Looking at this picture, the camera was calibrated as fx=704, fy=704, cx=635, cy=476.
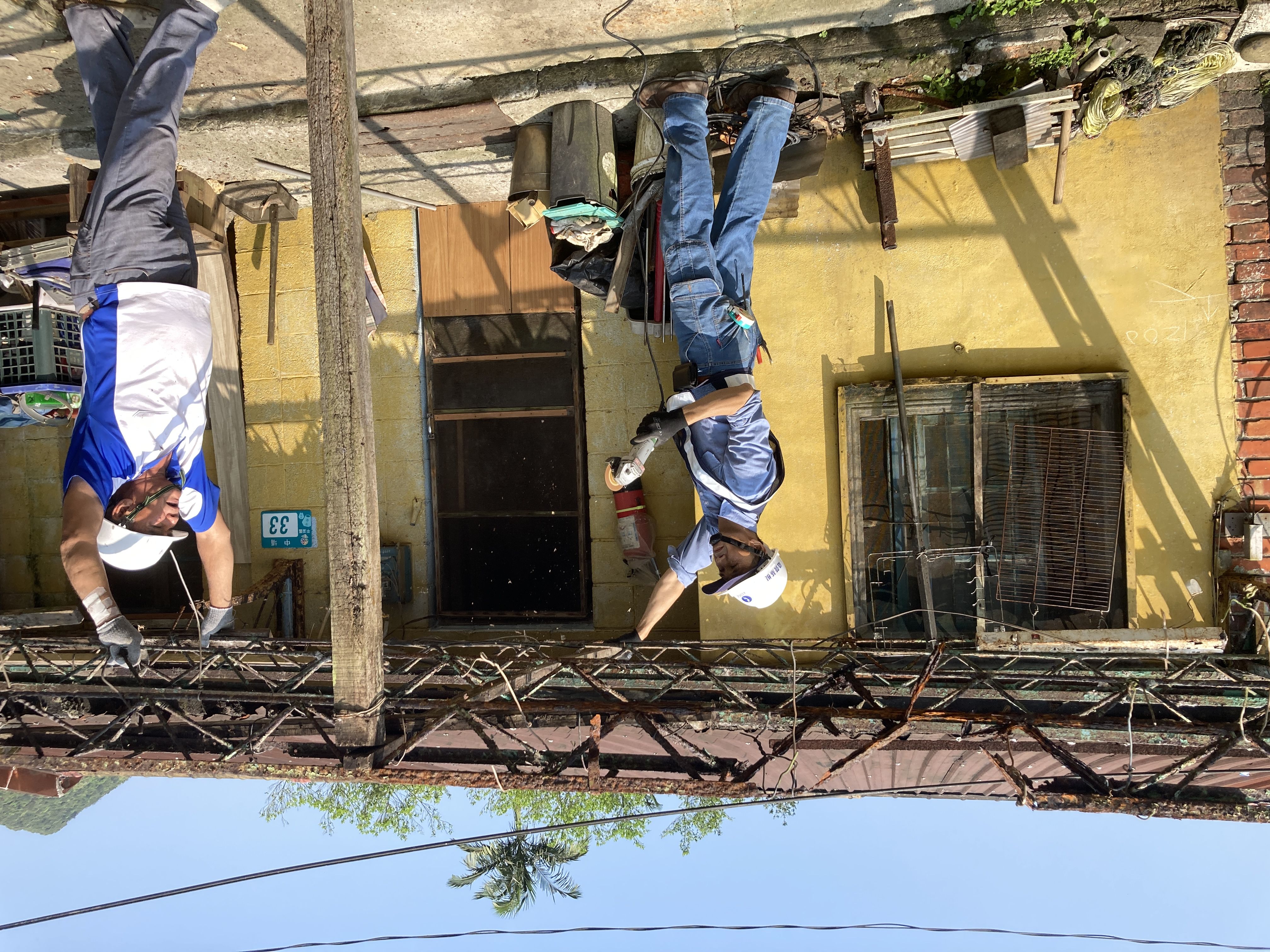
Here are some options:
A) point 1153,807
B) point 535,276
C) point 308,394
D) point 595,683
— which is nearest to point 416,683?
point 595,683

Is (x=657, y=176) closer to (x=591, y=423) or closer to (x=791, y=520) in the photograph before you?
(x=591, y=423)

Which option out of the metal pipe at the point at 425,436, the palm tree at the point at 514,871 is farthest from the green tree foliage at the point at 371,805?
the metal pipe at the point at 425,436

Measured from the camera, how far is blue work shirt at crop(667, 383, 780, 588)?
469 centimetres

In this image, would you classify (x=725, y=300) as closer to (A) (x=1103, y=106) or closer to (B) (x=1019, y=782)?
(A) (x=1103, y=106)

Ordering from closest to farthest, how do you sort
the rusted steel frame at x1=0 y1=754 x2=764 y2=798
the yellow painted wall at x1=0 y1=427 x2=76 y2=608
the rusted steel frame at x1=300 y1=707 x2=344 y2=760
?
the rusted steel frame at x1=0 y1=754 x2=764 y2=798 → the rusted steel frame at x1=300 y1=707 x2=344 y2=760 → the yellow painted wall at x1=0 y1=427 x2=76 y2=608

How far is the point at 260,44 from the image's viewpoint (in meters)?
5.12

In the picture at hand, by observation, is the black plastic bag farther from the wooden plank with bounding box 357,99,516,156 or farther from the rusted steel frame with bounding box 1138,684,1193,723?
the rusted steel frame with bounding box 1138,684,1193,723

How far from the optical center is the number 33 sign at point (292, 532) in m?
7.20

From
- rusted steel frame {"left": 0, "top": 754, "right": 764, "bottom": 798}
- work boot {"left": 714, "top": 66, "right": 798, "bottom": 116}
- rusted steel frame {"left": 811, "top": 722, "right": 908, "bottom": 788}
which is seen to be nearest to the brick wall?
rusted steel frame {"left": 811, "top": 722, "right": 908, "bottom": 788}

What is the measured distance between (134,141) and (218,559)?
2829 millimetres

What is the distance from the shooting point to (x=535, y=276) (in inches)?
278

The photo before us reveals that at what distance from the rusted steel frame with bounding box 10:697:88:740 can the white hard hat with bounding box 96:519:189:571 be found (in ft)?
6.21

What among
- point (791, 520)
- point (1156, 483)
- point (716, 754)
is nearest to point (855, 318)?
point (791, 520)

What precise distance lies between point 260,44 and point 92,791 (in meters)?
15.8
